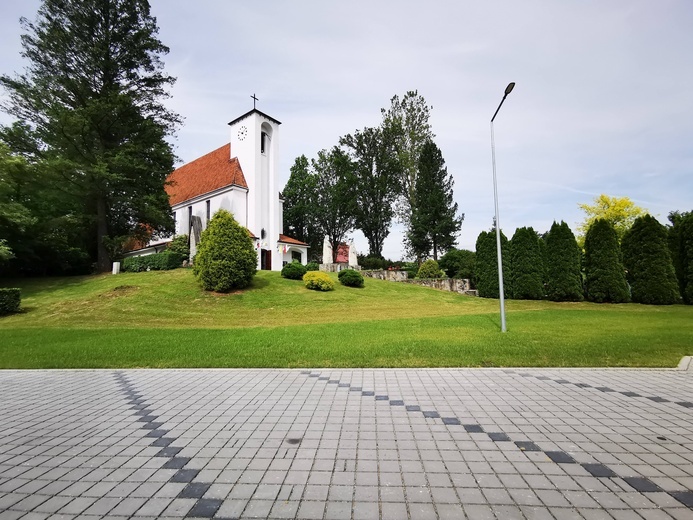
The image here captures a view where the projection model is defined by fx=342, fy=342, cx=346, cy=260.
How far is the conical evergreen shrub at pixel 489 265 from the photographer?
2217cm

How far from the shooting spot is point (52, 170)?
2141 cm

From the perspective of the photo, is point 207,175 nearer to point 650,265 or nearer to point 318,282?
point 318,282

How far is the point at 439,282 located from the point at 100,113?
87.4ft

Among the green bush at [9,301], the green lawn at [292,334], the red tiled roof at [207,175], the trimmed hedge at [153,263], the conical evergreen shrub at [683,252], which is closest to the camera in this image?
the green lawn at [292,334]

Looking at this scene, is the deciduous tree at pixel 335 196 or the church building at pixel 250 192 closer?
the church building at pixel 250 192

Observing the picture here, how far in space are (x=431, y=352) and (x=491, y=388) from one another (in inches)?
88.4

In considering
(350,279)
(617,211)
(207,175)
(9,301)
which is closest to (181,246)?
(207,175)

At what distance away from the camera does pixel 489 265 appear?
2283cm

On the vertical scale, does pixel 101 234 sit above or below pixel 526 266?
above

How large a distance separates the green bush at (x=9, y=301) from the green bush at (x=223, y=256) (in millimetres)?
7476

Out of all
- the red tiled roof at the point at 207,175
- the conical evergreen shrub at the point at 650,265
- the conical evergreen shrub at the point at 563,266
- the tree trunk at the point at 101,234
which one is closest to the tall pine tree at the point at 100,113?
the tree trunk at the point at 101,234

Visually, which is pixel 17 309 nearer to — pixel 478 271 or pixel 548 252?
pixel 478 271

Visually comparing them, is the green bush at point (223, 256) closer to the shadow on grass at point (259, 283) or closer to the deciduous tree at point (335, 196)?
the shadow on grass at point (259, 283)

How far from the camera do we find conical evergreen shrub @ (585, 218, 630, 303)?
18875mm
